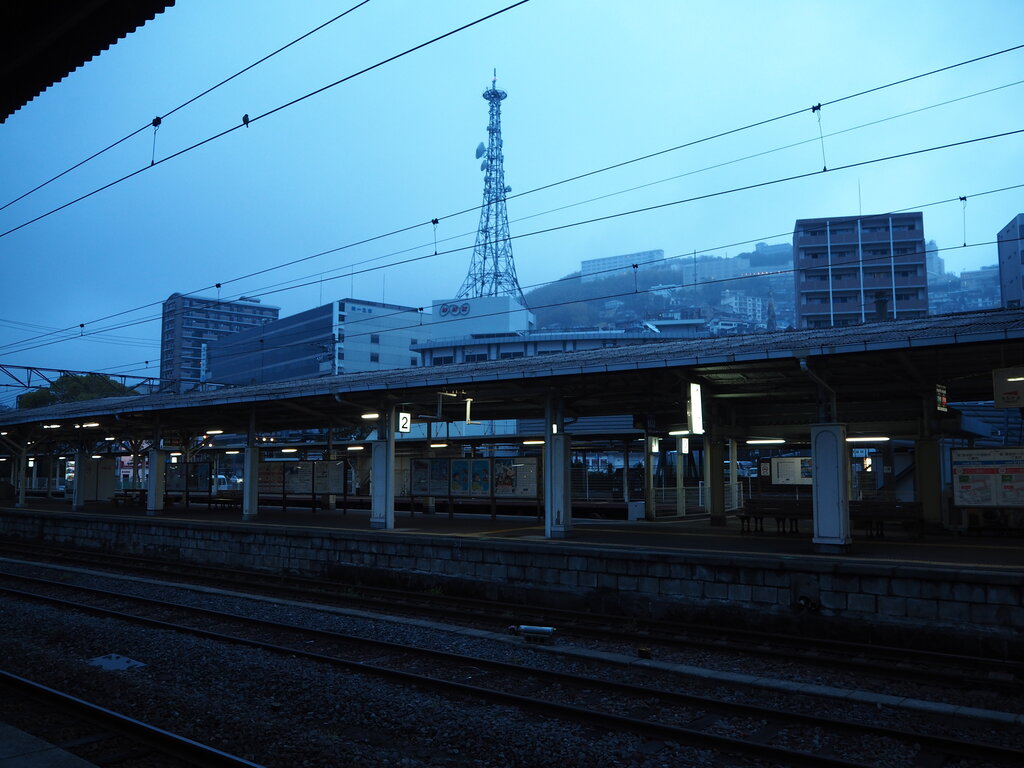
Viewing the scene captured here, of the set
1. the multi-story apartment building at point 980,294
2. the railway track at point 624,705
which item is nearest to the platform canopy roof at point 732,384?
the railway track at point 624,705

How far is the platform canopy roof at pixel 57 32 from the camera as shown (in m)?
4.76

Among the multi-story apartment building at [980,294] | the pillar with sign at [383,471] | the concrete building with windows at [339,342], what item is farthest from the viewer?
the multi-story apartment building at [980,294]

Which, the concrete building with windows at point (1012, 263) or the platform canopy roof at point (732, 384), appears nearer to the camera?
the platform canopy roof at point (732, 384)

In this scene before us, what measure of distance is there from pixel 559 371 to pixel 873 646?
265 inches

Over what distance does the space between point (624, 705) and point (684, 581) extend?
4453 mm

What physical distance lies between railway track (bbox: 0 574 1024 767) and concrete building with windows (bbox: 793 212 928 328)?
209ft

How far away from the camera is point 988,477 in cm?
1342

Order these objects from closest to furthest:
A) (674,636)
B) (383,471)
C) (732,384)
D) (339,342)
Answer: (674,636), (732,384), (383,471), (339,342)

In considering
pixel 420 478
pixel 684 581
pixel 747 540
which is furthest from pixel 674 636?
pixel 420 478

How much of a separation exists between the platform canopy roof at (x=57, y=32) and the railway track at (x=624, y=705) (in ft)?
20.5

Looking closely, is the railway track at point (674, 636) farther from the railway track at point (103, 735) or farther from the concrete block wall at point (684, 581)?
the railway track at point (103, 735)

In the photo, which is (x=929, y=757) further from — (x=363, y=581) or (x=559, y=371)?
(x=363, y=581)

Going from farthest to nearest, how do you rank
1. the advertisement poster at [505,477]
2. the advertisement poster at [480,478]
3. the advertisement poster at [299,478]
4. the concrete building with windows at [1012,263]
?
1. the concrete building with windows at [1012,263]
2. the advertisement poster at [299,478]
3. the advertisement poster at [480,478]
4. the advertisement poster at [505,477]

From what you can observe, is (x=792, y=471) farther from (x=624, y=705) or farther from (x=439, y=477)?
(x=624, y=705)
